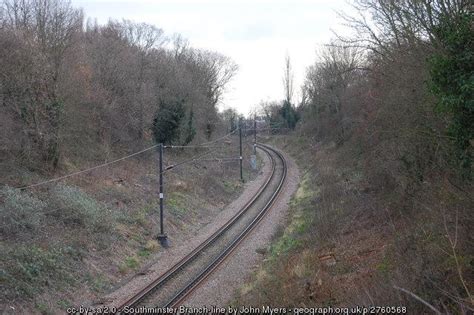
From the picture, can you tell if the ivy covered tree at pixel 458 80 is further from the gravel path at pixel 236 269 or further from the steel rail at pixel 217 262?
the steel rail at pixel 217 262

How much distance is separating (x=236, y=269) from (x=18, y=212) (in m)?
8.36

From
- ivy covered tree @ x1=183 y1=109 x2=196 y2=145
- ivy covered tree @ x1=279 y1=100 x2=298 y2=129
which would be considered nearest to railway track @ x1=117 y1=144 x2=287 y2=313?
ivy covered tree @ x1=183 y1=109 x2=196 y2=145

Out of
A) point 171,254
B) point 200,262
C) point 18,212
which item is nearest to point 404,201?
point 200,262

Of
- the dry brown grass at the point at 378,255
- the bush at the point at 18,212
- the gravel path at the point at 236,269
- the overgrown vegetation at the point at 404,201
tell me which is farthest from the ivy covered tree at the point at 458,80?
the bush at the point at 18,212

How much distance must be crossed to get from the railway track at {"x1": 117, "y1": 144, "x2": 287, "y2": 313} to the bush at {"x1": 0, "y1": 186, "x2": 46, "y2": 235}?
489 centimetres

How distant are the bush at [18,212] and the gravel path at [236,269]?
6.49 meters

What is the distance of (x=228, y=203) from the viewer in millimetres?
34469

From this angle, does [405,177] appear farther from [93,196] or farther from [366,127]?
[93,196]

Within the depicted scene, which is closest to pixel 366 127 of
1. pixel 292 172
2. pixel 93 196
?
pixel 93 196

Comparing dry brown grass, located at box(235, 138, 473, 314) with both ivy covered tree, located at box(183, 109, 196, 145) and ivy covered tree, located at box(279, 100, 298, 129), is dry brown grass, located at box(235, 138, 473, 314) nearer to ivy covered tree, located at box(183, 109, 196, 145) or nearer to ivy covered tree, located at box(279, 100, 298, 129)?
ivy covered tree, located at box(183, 109, 196, 145)

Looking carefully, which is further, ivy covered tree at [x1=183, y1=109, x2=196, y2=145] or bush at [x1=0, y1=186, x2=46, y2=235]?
ivy covered tree at [x1=183, y1=109, x2=196, y2=145]

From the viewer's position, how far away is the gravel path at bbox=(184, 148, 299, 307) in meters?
15.7

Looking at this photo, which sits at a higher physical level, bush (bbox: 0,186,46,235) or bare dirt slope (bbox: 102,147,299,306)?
bush (bbox: 0,186,46,235)

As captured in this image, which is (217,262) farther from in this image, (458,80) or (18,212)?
(458,80)
